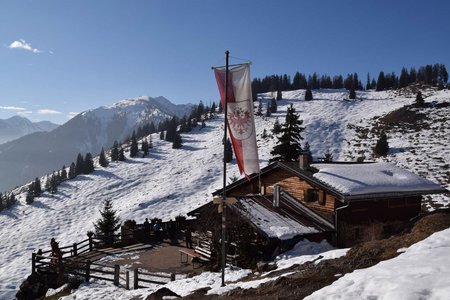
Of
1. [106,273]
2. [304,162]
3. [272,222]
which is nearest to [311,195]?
[304,162]

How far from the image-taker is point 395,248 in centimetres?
1152

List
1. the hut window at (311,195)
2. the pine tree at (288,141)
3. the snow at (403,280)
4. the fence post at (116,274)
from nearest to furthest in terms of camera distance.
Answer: the snow at (403,280), the fence post at (116,274), the hut window at (311,195), the pine tree at (288,141)

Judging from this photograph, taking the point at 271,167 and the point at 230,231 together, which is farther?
the point at 271,167

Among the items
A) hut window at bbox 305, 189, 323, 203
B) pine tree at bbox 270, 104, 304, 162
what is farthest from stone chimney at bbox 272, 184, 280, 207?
pine tree at bbox 270, 104, 304, 162

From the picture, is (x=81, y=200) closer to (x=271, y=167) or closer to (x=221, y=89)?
(x=271, y=167)

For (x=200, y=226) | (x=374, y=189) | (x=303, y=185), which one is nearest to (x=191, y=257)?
(x=200, y=226)

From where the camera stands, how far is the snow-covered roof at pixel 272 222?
19156 millimetres

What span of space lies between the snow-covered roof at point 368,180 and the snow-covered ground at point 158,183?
1909 cm

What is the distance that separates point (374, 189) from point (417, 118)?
67921mm

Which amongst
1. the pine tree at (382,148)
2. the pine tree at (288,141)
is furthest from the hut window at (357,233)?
the pine tree at (382,148)

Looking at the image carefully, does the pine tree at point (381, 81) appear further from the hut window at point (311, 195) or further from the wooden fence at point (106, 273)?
the wooden fence at point (106, 273)

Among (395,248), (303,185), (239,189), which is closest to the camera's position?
(395,248)

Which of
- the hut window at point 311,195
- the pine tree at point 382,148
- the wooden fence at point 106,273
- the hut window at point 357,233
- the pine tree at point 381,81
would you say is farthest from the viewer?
the pine tree at point 381,81

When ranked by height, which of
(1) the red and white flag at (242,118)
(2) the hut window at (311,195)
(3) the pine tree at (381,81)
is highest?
(3) the pine tree at (381,81)
